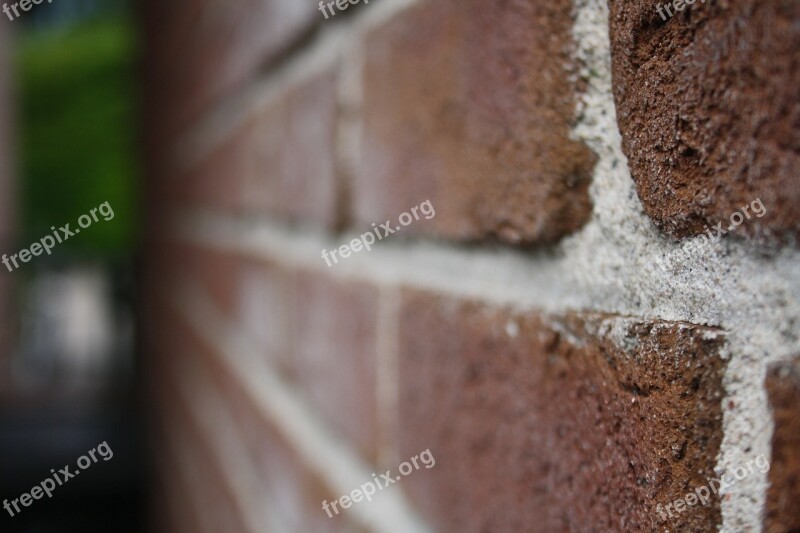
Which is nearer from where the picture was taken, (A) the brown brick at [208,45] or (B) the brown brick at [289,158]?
(B) the brown brick at [289,158]

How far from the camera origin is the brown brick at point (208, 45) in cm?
70

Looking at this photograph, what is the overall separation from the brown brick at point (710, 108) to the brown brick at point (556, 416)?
41 millimetres

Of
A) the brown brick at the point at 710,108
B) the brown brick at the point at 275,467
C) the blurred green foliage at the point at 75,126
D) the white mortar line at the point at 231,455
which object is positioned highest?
the brown brick at the point at 710,108

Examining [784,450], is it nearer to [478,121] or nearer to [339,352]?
[478,121]

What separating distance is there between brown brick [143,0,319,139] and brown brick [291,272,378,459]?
206 mm

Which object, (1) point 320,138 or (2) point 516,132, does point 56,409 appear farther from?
(2) point 516,132

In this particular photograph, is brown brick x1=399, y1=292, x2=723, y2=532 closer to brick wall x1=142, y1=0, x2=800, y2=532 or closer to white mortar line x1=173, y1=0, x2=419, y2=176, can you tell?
brick wall x1=142, y1=0, x2=800, y2=532

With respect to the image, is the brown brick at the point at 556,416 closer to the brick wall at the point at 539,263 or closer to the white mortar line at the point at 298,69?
the brick wall at the point at 539,263

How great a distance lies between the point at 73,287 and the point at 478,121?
566 cm

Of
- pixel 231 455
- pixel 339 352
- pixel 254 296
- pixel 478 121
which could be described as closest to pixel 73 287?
pixel 231 455

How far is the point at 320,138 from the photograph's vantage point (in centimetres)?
60

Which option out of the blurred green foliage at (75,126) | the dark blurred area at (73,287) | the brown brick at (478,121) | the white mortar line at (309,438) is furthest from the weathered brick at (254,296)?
the blurred green foliage at (75,126)

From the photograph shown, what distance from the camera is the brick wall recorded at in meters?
0.21

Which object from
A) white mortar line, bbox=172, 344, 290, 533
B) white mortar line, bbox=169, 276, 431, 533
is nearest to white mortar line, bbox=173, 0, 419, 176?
white mortar line, bbox=169, 276, 431, 533
